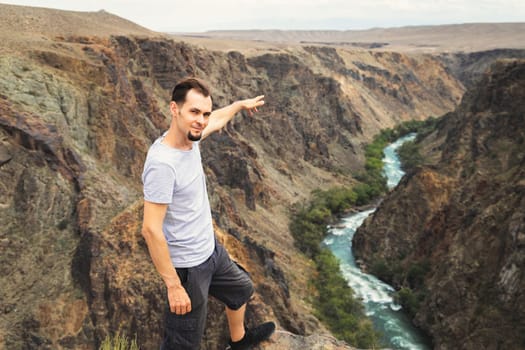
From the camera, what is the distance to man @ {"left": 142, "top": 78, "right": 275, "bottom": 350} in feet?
16.4

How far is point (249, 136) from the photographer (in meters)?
68.1

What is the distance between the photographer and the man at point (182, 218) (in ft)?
16.4

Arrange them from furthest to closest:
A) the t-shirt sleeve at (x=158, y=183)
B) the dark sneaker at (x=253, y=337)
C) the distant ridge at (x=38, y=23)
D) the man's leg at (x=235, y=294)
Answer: the distant ridge at (x=38, y=23)
the dark sneaker at (x=253, y=337)
the man's leg at (x=235, y=294)
the t-shirt sleeve at (x=158, y=183)

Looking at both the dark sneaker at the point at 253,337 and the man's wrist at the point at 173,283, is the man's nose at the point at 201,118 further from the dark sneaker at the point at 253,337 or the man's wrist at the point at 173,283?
the dark sneaker at the point at 253,337

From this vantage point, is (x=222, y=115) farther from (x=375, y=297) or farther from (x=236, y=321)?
(x=375, y=297)

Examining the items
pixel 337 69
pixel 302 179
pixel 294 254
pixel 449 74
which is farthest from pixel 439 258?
pixel 449 74

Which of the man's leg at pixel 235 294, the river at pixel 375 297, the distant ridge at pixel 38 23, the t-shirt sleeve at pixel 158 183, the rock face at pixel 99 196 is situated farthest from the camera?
the distant ridge at pixel 38 23

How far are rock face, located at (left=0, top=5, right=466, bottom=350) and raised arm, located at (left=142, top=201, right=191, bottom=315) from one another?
301cm

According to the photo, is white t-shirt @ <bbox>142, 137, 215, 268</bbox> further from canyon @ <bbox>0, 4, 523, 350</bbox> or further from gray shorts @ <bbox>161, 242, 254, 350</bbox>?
canyon @ <bbox>0, 4, 523, 350</bbox>

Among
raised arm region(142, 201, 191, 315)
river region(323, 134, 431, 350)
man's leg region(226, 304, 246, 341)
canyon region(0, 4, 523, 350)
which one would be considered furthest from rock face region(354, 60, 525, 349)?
raised arm region(142, 201, 191, 315)

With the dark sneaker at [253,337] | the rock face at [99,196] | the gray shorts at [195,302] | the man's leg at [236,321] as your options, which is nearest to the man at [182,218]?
the gray shorts at [195,302]

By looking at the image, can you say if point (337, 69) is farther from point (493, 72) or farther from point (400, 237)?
point (400, 237)

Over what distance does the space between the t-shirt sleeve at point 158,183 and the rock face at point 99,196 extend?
4.01 metres

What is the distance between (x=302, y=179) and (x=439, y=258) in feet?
109
